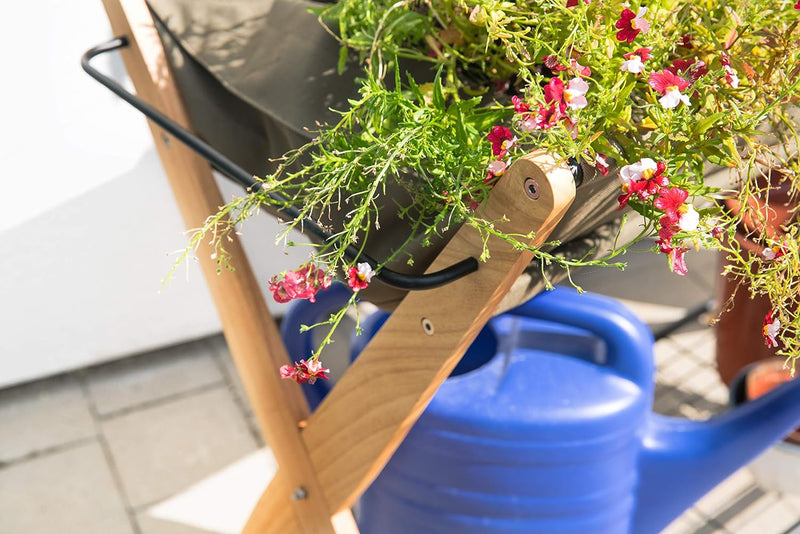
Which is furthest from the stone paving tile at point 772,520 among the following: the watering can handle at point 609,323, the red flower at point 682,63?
the red flower at point 682,63

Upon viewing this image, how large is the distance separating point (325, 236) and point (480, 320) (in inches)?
6.2

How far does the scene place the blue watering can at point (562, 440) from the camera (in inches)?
37.7

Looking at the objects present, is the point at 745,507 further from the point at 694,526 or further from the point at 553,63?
the point at 553,63

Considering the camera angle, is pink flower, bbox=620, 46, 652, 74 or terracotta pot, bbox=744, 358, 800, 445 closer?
pink flower, bbox=620, 46, 652, 74

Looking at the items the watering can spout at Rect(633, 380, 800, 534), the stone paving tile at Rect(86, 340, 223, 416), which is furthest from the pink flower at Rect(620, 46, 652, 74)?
the stone paving tile at Rect(86, 340, 223, 416)

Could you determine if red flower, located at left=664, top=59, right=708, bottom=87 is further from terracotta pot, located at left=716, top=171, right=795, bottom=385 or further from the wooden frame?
terracotta pot, located at left=716, top=171, right=795, bottom=385

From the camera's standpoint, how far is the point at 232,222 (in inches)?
25.5

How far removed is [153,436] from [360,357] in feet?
3.57

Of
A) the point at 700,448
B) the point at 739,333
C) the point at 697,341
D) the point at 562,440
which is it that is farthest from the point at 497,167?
the point at 697,341

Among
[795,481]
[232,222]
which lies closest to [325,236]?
[232,222]

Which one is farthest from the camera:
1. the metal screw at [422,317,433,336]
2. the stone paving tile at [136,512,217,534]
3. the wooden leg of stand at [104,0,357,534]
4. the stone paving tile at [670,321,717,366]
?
the stone paving tile at [670,321,717,366]

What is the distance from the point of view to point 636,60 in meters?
0.56

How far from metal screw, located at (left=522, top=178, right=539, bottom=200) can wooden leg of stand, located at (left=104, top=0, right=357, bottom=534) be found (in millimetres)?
449

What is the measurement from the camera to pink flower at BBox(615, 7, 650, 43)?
1.89ft
